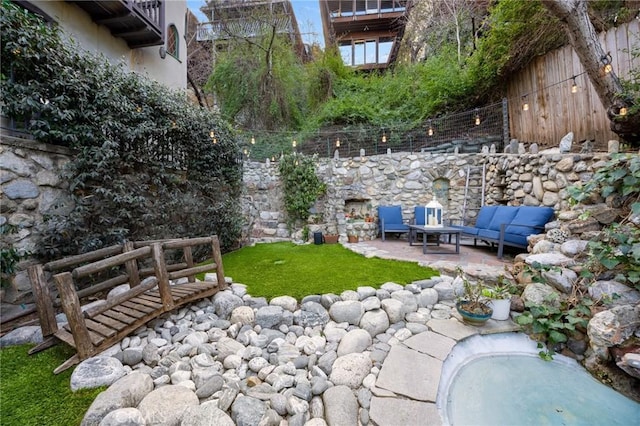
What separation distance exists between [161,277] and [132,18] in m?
4.97

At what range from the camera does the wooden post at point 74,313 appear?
1.78 meters

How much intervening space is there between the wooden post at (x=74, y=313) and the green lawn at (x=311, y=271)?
1408 millimetres

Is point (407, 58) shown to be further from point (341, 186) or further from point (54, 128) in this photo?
point (54, 128)

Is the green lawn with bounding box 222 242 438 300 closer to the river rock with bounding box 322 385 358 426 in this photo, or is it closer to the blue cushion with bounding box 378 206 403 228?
→ the river rock with bounding box 322 385 358 426

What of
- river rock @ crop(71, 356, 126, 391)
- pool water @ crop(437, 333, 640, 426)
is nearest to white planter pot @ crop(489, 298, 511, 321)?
pool water @ crop(437, 333, 640, 426)

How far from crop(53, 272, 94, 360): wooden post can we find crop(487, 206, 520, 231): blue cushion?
5.39 metres

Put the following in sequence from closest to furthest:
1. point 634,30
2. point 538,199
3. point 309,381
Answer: point 309,381
point 634,30
point 538,199

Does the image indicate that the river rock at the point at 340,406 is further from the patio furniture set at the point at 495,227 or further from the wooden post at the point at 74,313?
the patio furniture set at the point at 495,227

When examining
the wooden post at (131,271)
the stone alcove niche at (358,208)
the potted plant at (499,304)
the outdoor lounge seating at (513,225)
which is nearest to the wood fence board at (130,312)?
the wooden post at (131,271)

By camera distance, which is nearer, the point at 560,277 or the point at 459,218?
the point at 560,277

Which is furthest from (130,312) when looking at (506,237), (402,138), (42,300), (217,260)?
(402,138)

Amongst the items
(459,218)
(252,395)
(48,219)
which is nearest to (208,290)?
(252,395)

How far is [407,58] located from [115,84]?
1028 centimetres

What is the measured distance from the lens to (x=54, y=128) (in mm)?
2691
